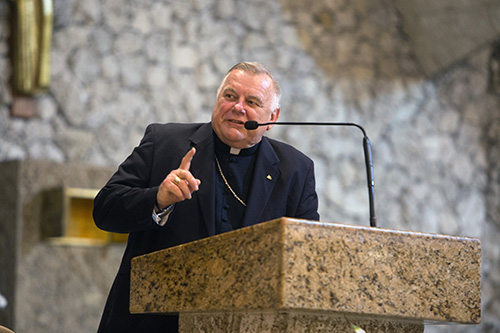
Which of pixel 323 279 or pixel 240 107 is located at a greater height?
pixel 240 107

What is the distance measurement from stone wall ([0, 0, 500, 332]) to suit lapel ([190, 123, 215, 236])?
201 centimetres

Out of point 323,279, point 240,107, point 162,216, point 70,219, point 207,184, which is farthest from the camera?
point 70,219

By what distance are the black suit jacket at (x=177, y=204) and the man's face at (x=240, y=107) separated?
0.18 feet

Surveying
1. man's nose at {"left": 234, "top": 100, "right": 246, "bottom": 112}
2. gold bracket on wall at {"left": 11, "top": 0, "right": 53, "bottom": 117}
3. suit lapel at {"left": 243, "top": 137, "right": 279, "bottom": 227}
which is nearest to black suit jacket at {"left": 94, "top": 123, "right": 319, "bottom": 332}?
suit lapel at {"left": 243, "top": 137, "right": 279, "bottom": 227}

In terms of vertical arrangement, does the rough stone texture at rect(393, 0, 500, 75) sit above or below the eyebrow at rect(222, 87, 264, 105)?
above

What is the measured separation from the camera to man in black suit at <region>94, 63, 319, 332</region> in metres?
1.98

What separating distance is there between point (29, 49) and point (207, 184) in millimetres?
2279

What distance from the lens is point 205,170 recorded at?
7.00 ft

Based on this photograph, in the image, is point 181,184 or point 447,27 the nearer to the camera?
point 181,184

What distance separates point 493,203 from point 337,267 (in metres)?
4.32

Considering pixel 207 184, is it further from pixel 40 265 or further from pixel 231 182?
pixel 40 265

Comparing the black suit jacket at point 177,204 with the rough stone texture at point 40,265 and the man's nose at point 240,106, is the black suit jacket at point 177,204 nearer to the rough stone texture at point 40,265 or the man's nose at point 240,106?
the man's nose at point 240,106

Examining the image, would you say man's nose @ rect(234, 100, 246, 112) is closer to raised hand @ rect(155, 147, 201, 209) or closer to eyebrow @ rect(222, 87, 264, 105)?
eyebrow @ rect(222, 87, 264, 105)

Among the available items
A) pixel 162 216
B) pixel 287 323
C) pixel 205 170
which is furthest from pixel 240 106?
pixel 287 323
